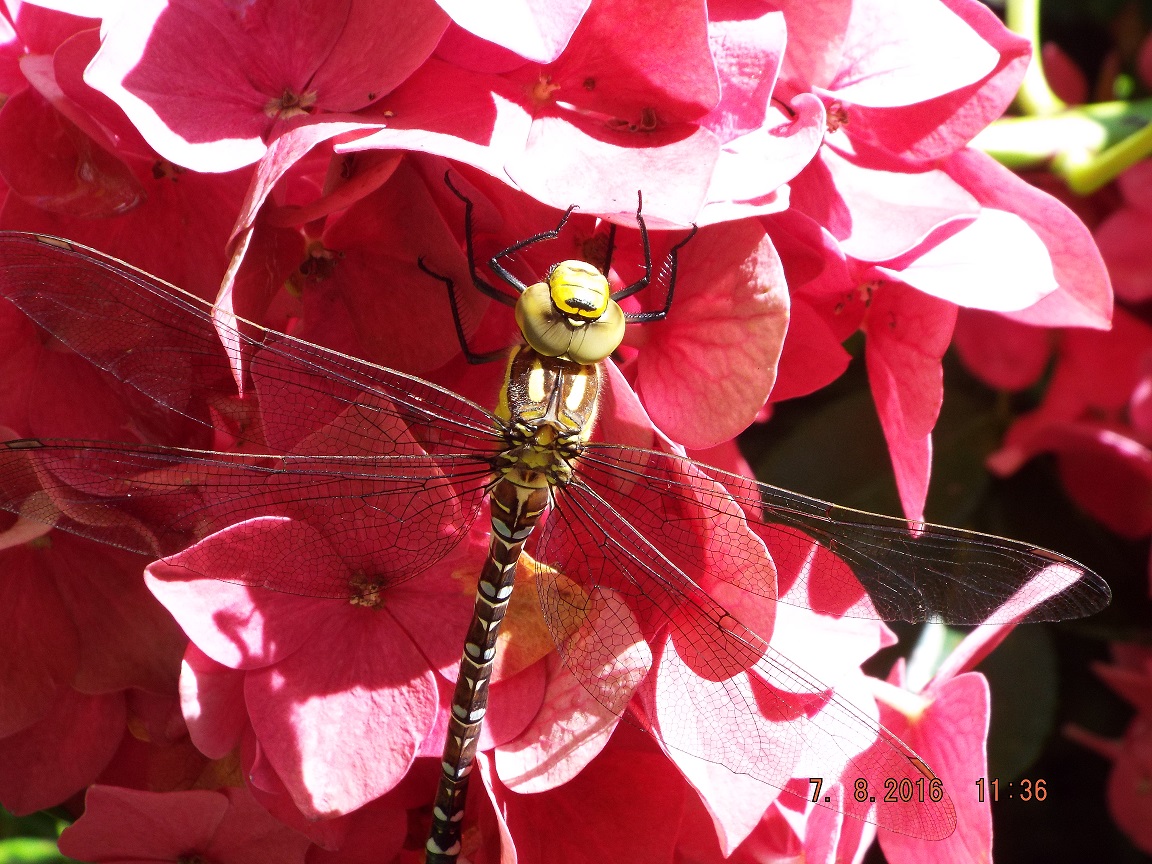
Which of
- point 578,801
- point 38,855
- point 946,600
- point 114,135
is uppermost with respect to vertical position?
point 114,135

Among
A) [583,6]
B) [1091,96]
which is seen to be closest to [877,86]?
[583,6]

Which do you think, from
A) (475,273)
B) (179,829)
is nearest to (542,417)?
(475,273)

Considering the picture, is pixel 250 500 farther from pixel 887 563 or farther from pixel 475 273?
pixel 887 563

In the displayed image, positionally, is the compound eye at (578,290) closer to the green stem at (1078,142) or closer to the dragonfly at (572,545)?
the dragonfly at (572,545)

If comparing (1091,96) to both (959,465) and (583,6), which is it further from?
(583,6)

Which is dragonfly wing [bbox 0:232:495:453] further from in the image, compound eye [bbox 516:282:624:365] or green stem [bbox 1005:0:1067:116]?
green stem [bbox 1005:0:1067:116]

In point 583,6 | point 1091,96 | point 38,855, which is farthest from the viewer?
point 1091,96

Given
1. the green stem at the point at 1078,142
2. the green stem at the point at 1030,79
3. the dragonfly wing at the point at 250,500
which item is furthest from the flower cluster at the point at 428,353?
the green stem at the point at 1030,79
